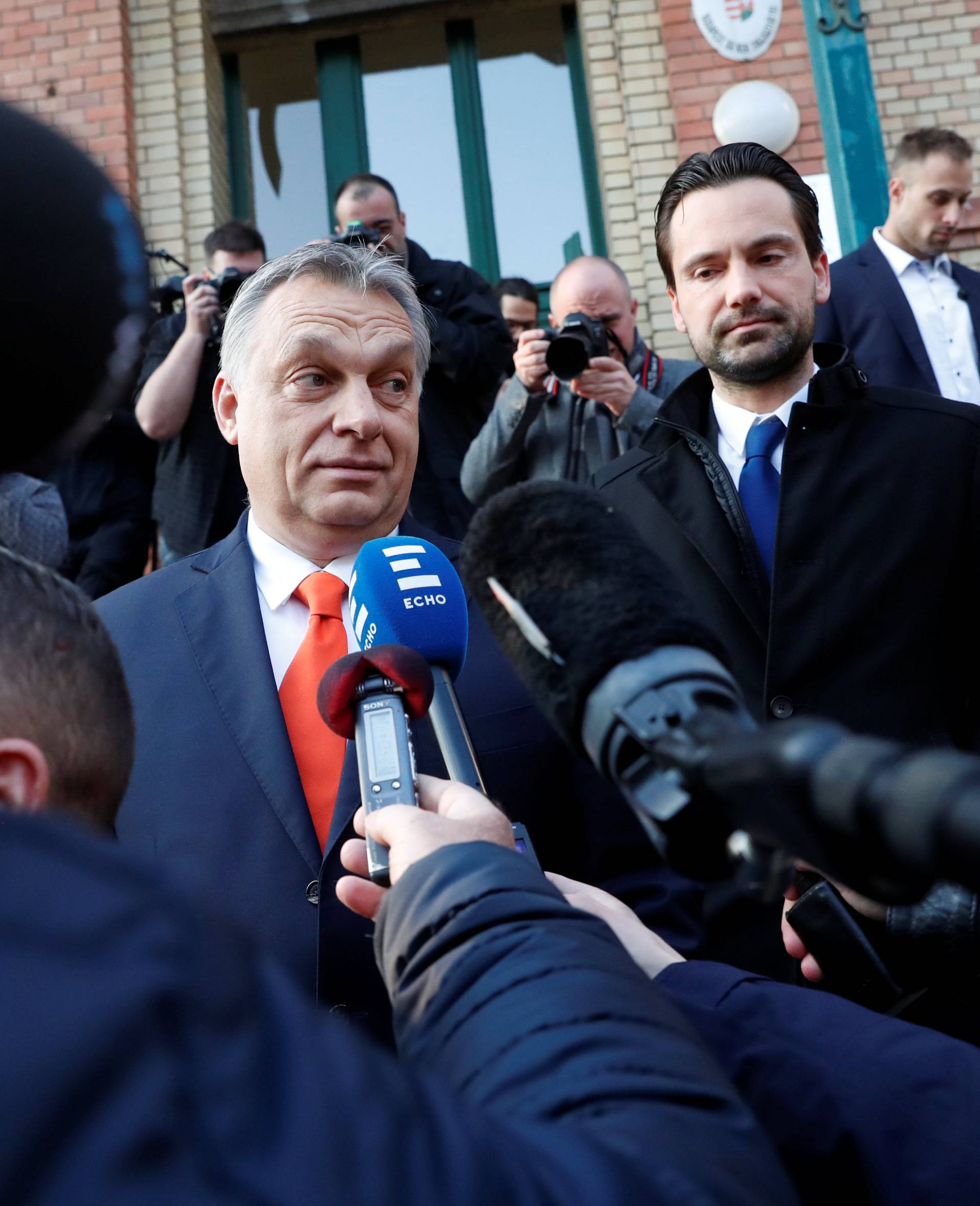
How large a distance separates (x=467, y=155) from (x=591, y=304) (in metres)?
4.14

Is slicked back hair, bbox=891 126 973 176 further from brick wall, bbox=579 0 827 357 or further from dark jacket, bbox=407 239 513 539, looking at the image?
brick wall, bbox=579 0 827 357

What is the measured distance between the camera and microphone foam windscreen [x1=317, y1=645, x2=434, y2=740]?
1.46m

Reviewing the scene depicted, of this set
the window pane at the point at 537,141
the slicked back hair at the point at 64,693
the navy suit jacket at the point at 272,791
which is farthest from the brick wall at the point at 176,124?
the slicked back hair at the point at 64,693

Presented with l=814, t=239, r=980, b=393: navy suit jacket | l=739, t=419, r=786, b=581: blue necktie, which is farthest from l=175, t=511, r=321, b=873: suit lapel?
l=814, t=239, r=980, b=393: navy suit jacket

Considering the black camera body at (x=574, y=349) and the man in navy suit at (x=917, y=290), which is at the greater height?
the man in navy suit at (x=917, y=290)

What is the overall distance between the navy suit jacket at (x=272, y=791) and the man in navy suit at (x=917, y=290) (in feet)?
9.26

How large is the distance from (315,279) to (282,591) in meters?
0.64

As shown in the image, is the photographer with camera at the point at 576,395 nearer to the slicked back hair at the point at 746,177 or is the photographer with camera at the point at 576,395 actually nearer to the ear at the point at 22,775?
the slicked back hair at the point at 746,177

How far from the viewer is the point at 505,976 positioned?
35.4 inches

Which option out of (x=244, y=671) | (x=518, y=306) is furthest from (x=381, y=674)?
(x=518, y=306)

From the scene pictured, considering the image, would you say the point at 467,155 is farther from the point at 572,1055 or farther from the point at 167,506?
the point at 572,1055

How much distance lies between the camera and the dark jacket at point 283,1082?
651mm

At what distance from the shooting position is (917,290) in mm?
5059

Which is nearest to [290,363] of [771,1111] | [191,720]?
[191,720]
